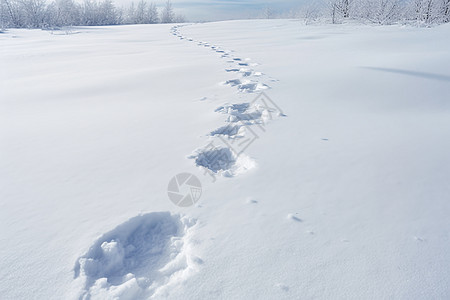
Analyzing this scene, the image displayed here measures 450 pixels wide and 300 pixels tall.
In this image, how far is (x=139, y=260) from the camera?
98cm

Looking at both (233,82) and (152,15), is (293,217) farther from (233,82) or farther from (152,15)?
(152,15)

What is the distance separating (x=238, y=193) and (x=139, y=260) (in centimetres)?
50

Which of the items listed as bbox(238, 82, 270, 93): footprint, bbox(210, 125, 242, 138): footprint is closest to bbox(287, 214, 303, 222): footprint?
bbox(210, 125, 242, 138): footprint

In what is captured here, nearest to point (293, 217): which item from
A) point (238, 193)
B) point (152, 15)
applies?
point (238, 193)

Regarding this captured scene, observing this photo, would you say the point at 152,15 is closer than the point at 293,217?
No

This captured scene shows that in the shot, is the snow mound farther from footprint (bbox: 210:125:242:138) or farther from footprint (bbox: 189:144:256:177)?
footprint (bbox: 210:125:242:138)

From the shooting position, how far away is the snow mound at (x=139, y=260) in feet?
2.74

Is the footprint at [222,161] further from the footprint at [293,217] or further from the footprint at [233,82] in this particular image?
the footprint at [233,82]

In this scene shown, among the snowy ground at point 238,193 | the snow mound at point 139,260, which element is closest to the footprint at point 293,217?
the snowy ground at point 238,193

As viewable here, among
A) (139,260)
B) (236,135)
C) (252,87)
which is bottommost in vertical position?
(139,260)

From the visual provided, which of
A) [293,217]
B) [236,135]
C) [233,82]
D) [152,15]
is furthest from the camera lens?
[152,15]

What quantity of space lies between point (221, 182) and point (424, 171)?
3.21 feet

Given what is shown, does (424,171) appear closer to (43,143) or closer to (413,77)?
(413,77)

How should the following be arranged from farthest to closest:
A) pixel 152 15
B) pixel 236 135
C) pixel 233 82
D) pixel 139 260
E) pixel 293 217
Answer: pixel 152 15
pixel 233 82
pixel 236 135
pixel 293 217
pixel 139 260
